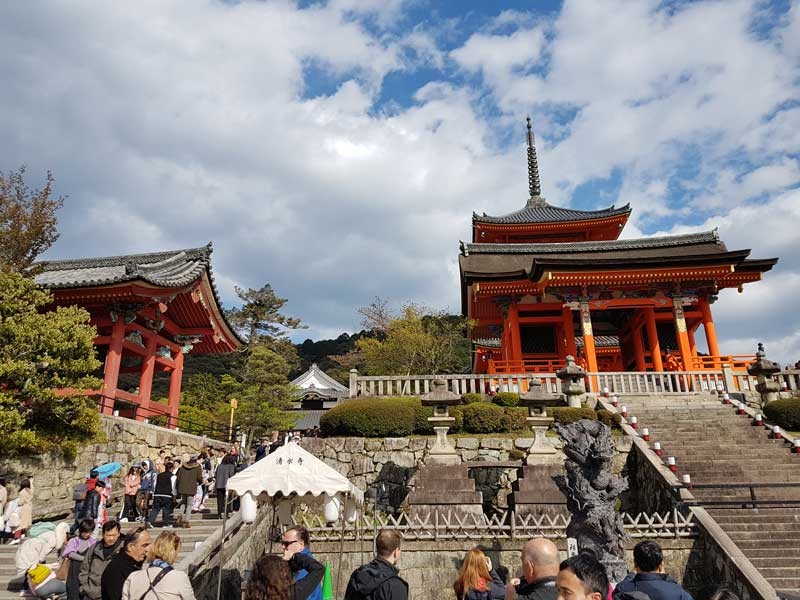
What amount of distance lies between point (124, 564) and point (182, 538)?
5686 millimetres

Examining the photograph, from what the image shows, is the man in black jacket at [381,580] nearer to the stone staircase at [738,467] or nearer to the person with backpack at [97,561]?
the person with backpack at [97,561]

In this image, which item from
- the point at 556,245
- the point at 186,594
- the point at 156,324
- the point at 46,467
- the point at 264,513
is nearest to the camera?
the point at 186,594

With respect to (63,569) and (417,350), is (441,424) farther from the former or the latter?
(417,350)

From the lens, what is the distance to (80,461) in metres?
13.1

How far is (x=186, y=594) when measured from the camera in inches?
159

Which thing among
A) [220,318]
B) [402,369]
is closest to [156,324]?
[220,318]

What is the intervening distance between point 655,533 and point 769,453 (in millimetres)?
5393

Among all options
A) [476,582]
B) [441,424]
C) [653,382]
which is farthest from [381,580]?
[653,382]

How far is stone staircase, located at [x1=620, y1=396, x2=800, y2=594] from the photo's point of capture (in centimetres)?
910

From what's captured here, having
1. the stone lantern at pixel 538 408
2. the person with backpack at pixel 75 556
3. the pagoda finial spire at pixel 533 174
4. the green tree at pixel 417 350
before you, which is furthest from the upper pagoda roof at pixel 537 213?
the person with backpack at pixel 75 556

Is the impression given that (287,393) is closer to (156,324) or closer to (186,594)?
(156,324)

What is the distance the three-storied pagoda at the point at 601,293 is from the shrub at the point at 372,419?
8400 mm

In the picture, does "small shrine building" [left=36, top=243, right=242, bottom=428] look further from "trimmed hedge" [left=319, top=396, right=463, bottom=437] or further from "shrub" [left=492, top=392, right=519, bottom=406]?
"shrub" [left=492, top=392, right=519, bottom=406]

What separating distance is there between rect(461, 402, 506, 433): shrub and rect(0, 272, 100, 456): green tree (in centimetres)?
977
